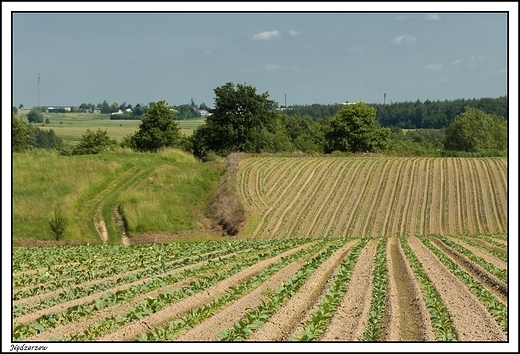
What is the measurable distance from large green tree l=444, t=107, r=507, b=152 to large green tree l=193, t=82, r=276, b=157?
3423cm

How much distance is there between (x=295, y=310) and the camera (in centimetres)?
1187

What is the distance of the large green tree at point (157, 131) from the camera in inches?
2943

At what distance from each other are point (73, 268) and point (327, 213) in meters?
19.6

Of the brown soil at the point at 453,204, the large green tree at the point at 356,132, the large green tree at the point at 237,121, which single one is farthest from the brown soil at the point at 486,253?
the large green tree at the point at 356,132

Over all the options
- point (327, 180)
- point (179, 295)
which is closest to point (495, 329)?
point (179, 295)

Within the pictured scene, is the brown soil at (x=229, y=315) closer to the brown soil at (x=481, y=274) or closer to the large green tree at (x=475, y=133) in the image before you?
the brown soil at (x=481, y=274)

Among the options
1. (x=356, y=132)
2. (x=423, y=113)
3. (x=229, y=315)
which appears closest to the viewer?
(x=229, y=315)

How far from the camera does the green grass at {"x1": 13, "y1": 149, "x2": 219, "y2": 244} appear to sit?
1353 inches

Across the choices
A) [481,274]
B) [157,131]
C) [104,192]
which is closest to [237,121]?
[157,131]

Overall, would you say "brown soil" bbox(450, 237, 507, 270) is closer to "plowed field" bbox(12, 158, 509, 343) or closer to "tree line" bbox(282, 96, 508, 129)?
"plowed field" bbox(12, 158, 509, 343)

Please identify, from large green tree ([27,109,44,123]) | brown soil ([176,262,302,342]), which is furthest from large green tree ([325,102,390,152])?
brown soil ([176,262,302,342])

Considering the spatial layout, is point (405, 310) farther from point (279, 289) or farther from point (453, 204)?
point (453, 204)

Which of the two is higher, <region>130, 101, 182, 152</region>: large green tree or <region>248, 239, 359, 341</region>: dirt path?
<region>130, 101, 182, 152</region>: large green tree

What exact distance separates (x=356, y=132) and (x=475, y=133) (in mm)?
22568
